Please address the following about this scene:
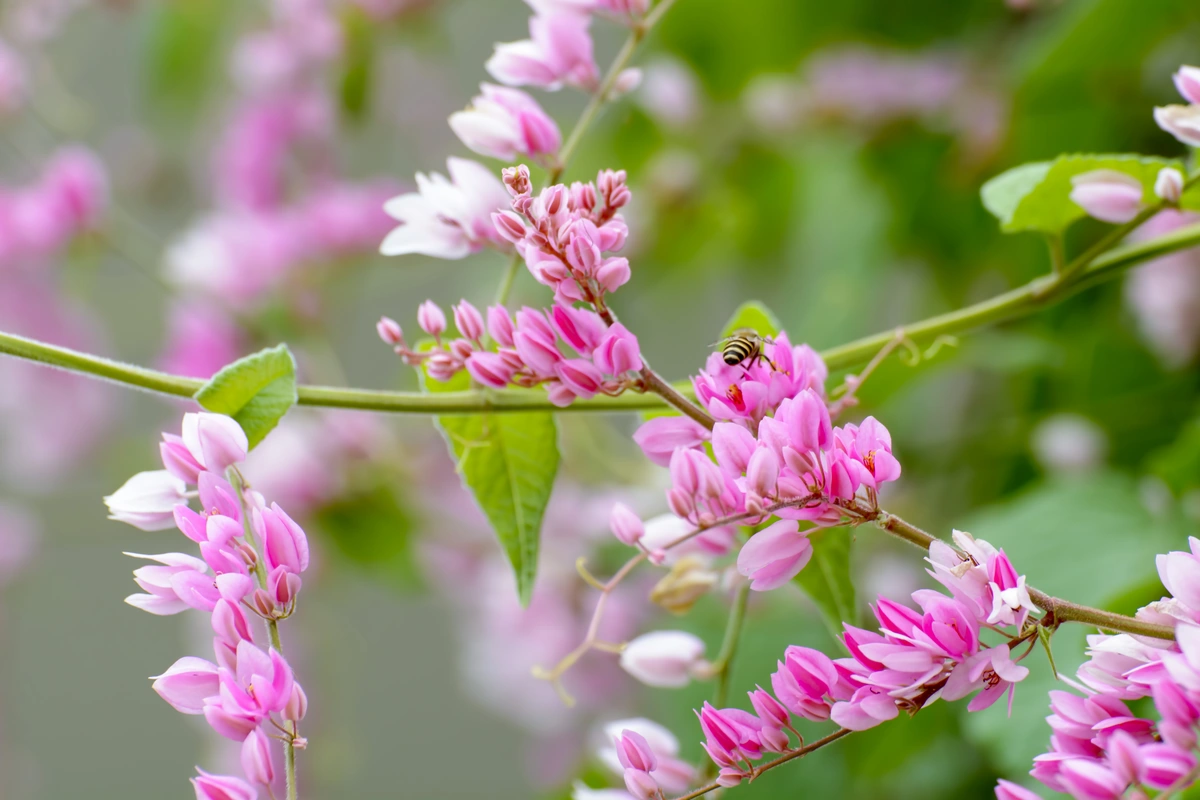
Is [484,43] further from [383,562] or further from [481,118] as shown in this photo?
[481,118]

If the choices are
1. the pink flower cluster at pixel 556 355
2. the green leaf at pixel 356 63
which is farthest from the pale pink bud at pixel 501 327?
the green leaf at pixel 356 63

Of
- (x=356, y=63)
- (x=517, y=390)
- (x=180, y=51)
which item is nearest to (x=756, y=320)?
(x=517, y=390)

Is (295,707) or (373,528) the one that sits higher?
(373,528)

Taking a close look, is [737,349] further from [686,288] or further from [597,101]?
[686,288]

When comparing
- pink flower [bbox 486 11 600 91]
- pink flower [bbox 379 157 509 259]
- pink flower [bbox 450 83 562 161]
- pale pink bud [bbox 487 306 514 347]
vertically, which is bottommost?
pale pink bud [bbox 487 306 514 347]

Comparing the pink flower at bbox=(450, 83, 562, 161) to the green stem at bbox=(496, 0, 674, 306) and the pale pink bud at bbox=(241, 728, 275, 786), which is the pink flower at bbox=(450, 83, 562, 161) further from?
the pale pink bud at bbox=(241, 728, 275, 786)

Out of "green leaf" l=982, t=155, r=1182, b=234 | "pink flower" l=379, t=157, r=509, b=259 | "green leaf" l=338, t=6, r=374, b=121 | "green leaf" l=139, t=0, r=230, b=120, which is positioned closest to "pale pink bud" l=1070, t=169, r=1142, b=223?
"green leaf" l=982, t=155, r=1182, b=234
